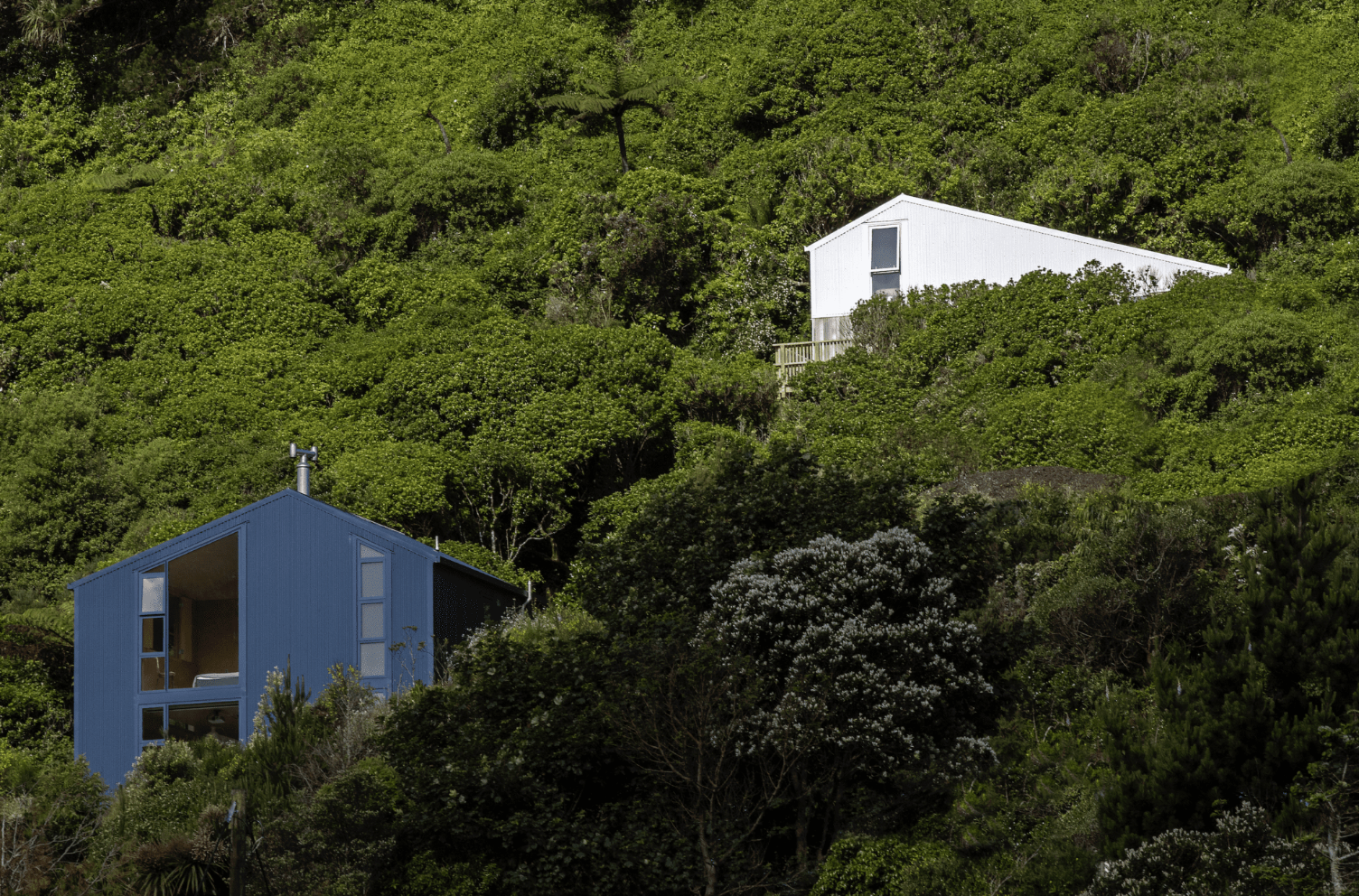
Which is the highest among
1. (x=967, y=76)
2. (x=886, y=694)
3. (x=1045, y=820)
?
(x=967, y=76)

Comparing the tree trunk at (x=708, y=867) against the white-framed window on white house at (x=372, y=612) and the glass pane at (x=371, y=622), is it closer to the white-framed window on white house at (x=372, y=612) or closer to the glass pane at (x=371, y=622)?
the white-framed window on white house at (x=372, y=612)

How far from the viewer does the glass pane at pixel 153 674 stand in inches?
819

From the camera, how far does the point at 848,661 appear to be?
50.9ft

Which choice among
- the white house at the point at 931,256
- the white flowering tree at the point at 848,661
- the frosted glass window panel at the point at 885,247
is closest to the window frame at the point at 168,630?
the white flowering tree at the point at 848,661

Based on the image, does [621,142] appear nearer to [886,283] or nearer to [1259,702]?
[886,283]

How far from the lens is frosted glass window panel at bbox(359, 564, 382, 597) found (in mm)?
20703

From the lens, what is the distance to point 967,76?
43875 mm

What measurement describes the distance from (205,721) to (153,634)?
152cm

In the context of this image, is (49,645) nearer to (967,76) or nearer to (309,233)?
(309,233)

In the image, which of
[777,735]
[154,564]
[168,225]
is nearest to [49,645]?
[154,564]

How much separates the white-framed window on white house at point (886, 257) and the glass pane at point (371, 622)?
17.5 metres

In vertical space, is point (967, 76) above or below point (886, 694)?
above

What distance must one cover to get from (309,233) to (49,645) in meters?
21.4

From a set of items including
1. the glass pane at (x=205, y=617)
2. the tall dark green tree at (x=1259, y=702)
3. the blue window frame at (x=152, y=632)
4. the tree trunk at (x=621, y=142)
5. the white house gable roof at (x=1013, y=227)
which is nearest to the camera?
the tall dark green tree at (x=1259, y=702)
